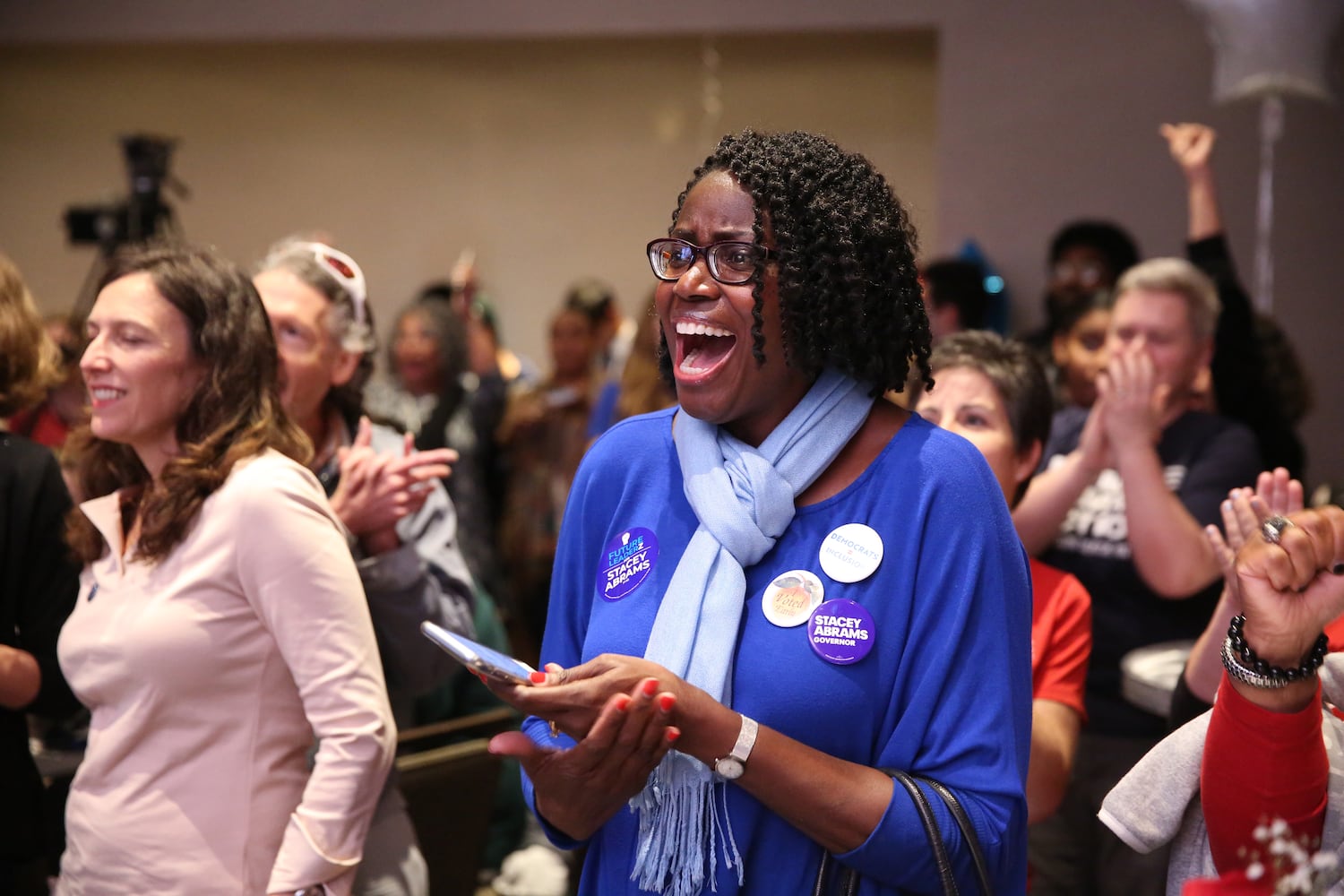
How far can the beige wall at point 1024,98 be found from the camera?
207 inches

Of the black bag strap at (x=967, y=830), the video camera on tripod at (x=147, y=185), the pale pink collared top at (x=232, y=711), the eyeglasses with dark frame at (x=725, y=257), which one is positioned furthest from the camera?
the video camera on tripod at (x=147, y=185)

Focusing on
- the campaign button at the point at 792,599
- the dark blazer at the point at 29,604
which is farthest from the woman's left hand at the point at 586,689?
the dark blazer at the point at 29,604

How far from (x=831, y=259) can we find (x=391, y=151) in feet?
18.4

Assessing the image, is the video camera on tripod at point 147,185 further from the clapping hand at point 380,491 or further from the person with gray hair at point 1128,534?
the person with gray hair at point 1128,534

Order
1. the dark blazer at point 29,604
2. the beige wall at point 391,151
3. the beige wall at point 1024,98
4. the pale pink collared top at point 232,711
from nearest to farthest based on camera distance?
the pale pink collared top at point 232,711 → the dark blazer at point 29,604 → the beige wall at point 1024,98 → the beige wall at point 391,151

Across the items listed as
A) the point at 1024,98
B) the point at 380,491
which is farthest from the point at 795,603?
the point at 1024,98

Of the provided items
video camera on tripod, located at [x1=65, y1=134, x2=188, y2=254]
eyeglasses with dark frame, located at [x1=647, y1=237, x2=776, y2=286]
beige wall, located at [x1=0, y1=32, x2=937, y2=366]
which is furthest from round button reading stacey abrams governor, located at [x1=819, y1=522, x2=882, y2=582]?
beige wall, located at [x1=0, y1=32, x2=937, y2=366]

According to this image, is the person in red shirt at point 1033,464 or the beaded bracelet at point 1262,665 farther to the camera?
the person in red shirt at point 1033,464

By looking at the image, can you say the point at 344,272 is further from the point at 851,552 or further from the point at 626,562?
the point at 851,552

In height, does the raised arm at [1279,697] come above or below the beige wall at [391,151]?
below

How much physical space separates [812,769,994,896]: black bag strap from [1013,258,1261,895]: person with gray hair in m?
1.19

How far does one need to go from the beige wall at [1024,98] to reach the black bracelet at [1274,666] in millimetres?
4136

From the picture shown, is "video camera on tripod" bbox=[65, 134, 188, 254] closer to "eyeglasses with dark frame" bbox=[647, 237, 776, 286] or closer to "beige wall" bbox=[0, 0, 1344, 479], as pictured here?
"beige wall" bbox=[0, 0, 1344, 479]

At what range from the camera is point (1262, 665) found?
52.2 inches
